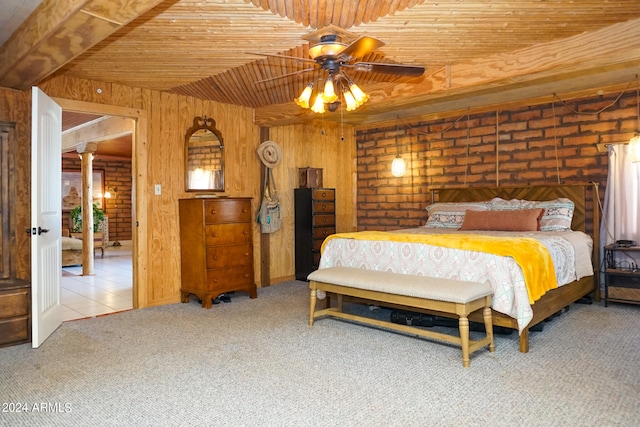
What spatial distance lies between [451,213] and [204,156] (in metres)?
3.01

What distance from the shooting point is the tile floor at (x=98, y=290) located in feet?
15.5

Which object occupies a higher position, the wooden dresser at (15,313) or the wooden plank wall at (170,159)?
the wooden plank wall at (170,159)

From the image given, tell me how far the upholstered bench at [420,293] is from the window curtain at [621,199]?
7.97 feet

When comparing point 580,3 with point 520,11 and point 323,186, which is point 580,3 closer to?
point 520,11

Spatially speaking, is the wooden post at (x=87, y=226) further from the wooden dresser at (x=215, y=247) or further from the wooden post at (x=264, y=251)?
the wooden post at (x=264, y=251)

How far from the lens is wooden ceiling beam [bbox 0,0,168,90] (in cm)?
226

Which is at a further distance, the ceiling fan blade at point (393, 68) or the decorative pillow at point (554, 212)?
the decorative pillow at point (554, 212)

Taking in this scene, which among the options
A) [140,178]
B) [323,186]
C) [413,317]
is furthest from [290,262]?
[413,317]

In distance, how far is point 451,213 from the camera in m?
5.30

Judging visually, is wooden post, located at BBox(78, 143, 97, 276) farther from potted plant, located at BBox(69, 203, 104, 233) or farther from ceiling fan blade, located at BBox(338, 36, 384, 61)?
ceiling fan blade, located at BBox(338, 36, 384, 61)

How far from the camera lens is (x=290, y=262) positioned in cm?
627

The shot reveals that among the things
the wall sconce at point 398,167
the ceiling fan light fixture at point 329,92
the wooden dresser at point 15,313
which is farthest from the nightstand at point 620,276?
the wooden dresser at point 15,313

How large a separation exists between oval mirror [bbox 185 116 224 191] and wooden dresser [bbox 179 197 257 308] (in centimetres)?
39

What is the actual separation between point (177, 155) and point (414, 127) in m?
3.29
